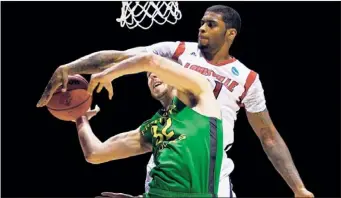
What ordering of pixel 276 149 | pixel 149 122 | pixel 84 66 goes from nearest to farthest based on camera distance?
pixel 149 122 < pixel 84 66 < pixel 276 149

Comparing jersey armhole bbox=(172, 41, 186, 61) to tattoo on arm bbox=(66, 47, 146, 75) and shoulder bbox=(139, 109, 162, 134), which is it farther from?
shoulder bbox=(139, 109, 162, 134)

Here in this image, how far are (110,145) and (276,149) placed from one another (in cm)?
110

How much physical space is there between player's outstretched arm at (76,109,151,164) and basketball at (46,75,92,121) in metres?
0.05

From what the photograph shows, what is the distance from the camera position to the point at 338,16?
6.15 metres

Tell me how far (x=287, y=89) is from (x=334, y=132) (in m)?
0.54

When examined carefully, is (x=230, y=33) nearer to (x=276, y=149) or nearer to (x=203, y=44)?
(x=203, y=44)

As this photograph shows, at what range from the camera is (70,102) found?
4180 mm

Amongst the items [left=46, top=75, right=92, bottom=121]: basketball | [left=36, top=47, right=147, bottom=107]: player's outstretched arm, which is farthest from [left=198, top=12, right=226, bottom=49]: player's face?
[left=46, top=75, right=92, bottom=121]: basketball

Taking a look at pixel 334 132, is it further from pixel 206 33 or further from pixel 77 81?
pixel 77 81

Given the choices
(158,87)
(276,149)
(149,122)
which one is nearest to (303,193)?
(276,149)

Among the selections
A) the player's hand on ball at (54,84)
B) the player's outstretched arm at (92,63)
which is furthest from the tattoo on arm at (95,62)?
the player's hand on ball at (54,84)

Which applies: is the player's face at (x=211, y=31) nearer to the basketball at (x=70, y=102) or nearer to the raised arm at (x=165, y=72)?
the basketball at (x=70, y=102)

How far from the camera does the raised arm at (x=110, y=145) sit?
408 cm

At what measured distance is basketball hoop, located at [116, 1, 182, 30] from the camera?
17.2 feet
